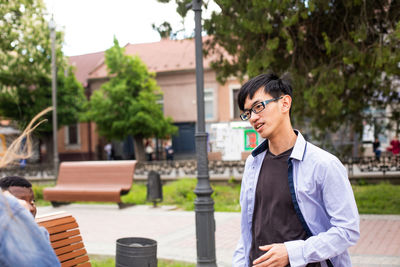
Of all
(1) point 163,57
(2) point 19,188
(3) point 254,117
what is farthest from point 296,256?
(1) point 163,57

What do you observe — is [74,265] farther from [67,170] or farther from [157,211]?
[67,170]

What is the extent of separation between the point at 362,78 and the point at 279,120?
383 inches

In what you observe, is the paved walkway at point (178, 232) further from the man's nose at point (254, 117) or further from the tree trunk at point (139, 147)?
the tree trunk at point (139, 147)

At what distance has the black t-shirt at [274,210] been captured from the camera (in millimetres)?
2250

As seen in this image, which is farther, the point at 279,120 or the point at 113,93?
the point at 113,93

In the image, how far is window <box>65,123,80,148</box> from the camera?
40.0 meters

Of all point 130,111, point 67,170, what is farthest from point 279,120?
point 130,111

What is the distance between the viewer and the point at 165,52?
38062 millimetres

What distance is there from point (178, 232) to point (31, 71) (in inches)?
940

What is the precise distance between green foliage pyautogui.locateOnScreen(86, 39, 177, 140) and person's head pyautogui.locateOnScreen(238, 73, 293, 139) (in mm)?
28842

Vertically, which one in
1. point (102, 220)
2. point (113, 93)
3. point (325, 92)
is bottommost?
point (102, 220)

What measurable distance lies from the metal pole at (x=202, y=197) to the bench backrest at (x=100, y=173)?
22.3ft

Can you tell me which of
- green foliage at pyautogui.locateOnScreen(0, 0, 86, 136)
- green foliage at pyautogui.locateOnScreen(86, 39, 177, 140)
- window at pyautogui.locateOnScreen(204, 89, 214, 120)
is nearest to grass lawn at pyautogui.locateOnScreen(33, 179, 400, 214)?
green foliage at pyautogui.locateOnScreen(0, 0, 86, 136)

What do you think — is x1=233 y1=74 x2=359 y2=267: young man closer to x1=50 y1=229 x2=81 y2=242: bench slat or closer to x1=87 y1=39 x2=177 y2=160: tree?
x1=50 y1=229 x2=81 y2=242: bench slat
